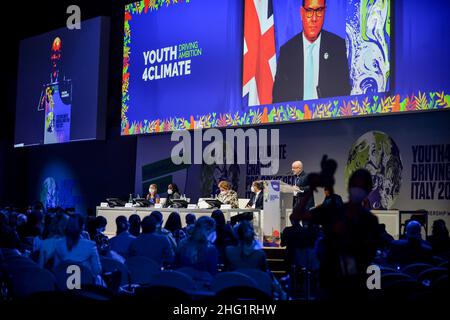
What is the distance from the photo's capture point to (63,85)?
16609 mm

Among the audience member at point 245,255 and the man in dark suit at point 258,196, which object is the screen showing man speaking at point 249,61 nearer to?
the man in dark suit at point 258,196

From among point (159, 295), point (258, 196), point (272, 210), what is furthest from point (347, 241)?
point (258, 196)

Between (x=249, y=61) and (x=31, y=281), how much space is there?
865cm

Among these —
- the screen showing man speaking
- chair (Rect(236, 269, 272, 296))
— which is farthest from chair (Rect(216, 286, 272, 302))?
the screen showing man speaking

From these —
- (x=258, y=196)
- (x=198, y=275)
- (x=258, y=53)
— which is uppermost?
(x=258, y=53)

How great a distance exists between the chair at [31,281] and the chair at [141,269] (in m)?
1.08

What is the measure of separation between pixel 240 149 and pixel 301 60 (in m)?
2.52

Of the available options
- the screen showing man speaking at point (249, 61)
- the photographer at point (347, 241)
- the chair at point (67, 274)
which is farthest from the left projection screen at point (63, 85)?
the photographer at point (347, 241)

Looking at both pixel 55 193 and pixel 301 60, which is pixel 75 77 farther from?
pixel 301 60

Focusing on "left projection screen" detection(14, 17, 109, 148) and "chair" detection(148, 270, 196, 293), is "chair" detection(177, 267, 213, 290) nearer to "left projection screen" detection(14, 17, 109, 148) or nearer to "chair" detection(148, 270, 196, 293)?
"chair" detection(148, 270, 196, 293)

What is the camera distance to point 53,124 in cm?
1683

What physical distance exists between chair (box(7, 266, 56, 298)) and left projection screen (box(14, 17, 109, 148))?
11.5 m

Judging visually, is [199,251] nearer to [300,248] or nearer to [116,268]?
[116,268]
